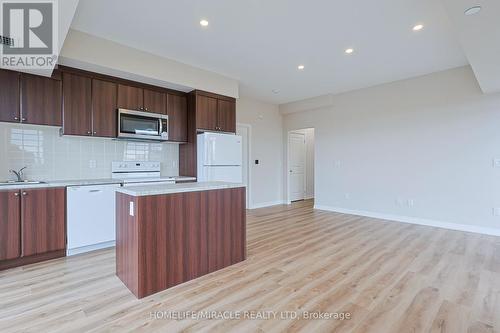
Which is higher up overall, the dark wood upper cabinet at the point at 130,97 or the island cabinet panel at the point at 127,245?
the dark wood upper cabinet at the point at 130,97

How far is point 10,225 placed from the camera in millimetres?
2627

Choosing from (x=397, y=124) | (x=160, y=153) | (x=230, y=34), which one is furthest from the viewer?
A: (x=397, y=124)

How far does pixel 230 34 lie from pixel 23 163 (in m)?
3.10

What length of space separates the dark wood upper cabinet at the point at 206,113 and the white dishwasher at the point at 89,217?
176cm

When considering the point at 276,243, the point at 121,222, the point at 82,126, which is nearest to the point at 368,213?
the point at 276,243

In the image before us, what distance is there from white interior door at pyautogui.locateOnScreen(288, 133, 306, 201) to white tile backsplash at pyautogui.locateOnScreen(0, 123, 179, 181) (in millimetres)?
4152

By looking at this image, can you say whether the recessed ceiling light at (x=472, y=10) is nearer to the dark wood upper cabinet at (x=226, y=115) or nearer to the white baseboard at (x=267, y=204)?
the dark wood upper cabinet at (x=226, y=115)

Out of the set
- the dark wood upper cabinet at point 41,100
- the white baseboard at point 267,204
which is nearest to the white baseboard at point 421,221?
the white baseboard at point 267,204

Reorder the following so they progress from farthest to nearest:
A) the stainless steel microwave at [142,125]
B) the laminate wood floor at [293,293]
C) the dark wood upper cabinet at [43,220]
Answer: the stainless steel microwave at [142,125], the dark wood upper cabinet at [43,220], the laminate wood floor at [293,293]

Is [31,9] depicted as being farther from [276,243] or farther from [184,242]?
[276,243]

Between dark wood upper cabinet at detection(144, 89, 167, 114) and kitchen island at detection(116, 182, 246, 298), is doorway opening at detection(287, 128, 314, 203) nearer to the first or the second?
dark wood upper cabinet at detection(144, 89, 167, 114)

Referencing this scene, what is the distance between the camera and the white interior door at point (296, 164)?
7.16 metres

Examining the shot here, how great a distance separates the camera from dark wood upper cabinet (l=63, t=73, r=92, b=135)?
3.21m

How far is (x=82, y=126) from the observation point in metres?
3.33
